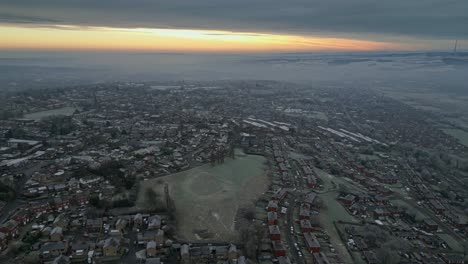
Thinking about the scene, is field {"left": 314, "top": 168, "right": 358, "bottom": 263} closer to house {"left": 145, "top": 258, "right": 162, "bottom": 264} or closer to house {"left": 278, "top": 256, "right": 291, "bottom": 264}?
house {"left": 278, "top": 256, "right": 291, "bottom": 264}

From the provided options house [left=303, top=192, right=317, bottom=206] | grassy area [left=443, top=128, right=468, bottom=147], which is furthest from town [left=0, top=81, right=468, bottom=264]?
grassy area [left=443, top=128, right=468, bottom=147]

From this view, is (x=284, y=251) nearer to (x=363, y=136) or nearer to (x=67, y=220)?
(x=67, y=220)


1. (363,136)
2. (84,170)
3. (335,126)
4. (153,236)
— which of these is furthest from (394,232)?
(335,126)

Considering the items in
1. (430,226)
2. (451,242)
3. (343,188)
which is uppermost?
(343,188)

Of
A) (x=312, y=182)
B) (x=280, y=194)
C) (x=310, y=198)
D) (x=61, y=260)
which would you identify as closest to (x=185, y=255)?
(x=61, y=260)

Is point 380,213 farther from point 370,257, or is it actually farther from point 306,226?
point 306,226

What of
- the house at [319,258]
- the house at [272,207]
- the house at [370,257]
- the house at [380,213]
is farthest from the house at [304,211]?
the house at [380,213]
